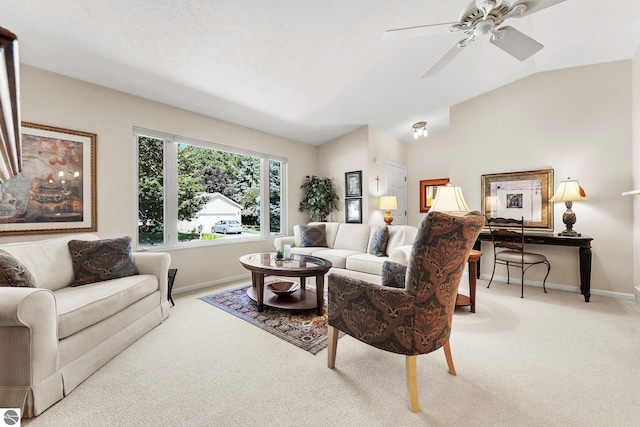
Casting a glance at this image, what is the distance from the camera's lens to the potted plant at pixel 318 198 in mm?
5164

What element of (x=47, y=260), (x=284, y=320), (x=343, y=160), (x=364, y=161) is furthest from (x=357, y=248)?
(x=47, y=260)

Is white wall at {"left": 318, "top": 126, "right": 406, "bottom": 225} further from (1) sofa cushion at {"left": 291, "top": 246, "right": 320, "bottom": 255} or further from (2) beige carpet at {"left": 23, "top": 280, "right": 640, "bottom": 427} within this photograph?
(2) beige carpet at {"left": 23, "top": 280, "right": 640, "bottom": 427}

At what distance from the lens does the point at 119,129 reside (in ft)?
10.3

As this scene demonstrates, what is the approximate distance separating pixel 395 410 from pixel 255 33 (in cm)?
302

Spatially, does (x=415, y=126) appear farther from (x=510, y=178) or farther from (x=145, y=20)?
(x=145, y=20)

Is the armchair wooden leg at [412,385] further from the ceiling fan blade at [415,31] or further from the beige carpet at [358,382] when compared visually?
the ceiling fan blade at [415,31]

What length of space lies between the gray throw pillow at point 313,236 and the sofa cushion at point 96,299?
7.49 feet

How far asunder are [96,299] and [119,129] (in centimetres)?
211

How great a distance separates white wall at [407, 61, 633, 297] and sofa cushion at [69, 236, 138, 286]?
482 cm

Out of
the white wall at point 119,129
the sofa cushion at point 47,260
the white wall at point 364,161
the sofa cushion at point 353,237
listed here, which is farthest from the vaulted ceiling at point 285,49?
the sofa cushion at point 353,237

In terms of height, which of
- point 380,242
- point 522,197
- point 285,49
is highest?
point 285,49

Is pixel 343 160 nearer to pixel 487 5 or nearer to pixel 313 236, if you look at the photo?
pixel 313 236

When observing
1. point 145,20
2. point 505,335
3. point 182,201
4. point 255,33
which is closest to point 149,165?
point 182,201

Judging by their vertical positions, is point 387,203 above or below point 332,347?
above
